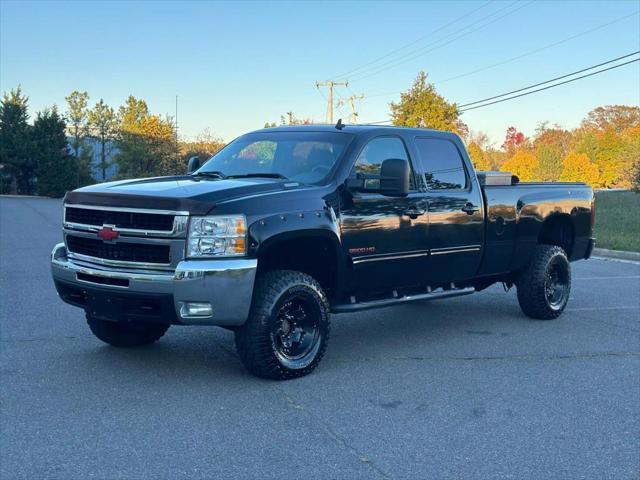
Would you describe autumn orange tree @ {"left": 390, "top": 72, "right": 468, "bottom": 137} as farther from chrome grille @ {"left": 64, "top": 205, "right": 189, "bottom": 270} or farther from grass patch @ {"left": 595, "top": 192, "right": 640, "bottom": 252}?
chrome grille @ {"left": 64, "top": 205, "right": 189, "bottom": 270}

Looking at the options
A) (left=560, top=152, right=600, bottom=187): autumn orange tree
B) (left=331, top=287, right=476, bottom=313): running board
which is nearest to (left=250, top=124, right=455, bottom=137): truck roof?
(left=331, top=287, right=476, bottom=313): running board

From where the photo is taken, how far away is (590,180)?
65375 millimetres

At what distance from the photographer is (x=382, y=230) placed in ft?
20.6

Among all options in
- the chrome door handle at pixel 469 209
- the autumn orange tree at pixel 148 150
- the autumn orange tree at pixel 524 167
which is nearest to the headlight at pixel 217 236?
the chrome door handle at pixel 469 209

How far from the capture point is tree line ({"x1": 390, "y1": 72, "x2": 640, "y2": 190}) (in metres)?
46.8

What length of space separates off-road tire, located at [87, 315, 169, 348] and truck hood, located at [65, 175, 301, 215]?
1152 millimetres

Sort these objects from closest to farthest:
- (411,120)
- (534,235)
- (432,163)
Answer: (432,163) → (534,235) → (411,120)

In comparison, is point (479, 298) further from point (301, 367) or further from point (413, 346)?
point (301, 367)

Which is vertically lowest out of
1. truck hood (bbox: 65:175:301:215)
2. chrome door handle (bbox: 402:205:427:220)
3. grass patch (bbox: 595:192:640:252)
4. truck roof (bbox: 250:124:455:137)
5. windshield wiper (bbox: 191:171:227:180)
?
grass patch (bbox: 595:192:640:252)

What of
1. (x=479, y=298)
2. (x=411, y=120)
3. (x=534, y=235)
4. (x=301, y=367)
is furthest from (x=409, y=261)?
(x=411, y=120)

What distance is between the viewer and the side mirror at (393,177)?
19.7 feet

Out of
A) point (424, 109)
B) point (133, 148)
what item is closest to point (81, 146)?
point (133, 148)

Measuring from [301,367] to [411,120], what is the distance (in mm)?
42536

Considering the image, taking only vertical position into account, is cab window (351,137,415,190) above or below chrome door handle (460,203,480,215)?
above
